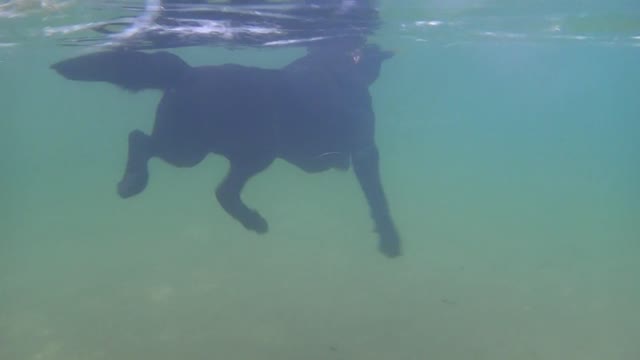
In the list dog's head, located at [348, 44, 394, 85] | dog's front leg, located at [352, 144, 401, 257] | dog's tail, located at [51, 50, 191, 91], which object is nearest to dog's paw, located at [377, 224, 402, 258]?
dog's front leg, located at [352, 144, 401, 257]

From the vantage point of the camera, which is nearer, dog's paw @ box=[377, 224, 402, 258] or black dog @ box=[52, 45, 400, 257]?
black dog @ box=[52, 45, 400, 257]


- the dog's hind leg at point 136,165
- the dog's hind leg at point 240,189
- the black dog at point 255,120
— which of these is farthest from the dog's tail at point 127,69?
the dog's hind leg at point 240,189

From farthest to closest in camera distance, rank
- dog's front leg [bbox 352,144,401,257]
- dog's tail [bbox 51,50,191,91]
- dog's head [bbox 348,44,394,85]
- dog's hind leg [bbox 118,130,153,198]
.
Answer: dog's head [bbox 348,44,394,85] < dog's front leg [bbox 352,144,401,257] < dog's hind leg [bbox 118,130,153,198] < dog's tail [bbox 51,50,191,91]

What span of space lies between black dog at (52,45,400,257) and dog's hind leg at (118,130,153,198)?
11 millimetres

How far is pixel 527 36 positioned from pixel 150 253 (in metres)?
9.87

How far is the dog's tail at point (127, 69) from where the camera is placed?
646cm

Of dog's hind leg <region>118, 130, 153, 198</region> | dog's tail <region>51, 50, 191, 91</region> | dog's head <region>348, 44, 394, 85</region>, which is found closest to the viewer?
dog's tail <region>51, 50, 191, 91</region>

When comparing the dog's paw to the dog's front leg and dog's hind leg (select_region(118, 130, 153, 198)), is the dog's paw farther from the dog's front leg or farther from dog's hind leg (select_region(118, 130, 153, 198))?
dog's hind leg (select_region(118, 130, 153, 198))

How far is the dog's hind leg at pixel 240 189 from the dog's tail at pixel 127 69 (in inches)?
47.6

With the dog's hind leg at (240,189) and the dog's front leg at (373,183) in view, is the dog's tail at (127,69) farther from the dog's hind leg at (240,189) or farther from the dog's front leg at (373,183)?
the dog's front leg at (373,183)

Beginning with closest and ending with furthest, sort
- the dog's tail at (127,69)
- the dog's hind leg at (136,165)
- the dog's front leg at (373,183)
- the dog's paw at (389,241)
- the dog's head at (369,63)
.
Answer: the dog's tail at (127,69) → the dog's hind leg at (136,165) → the dog's front leg at (373,183) → the dog's paw at (389,241) → the dog's head at (369,63)

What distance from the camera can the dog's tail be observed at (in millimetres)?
6461

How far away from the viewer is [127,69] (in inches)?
259

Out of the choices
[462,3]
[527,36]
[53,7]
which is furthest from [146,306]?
[527,36]
